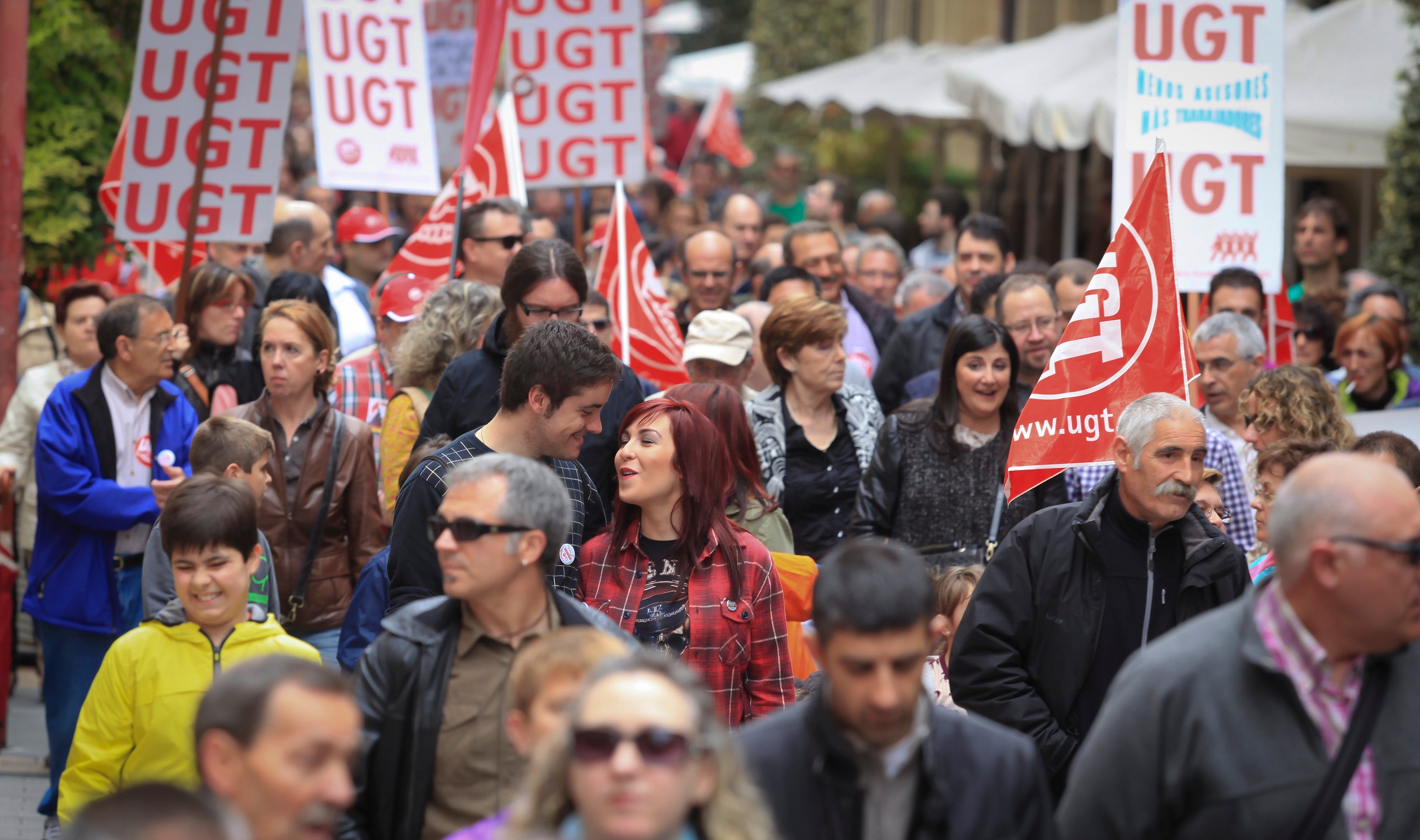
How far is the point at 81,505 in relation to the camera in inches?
248

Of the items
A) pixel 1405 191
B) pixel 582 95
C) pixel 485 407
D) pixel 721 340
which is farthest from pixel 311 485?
pixel 1405 191

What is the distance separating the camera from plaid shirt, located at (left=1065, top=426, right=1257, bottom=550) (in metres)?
6.33

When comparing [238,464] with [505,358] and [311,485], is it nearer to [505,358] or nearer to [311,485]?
[311,485]

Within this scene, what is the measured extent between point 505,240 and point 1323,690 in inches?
A: 214

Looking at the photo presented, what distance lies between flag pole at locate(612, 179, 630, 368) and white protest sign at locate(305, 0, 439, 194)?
1.93 m

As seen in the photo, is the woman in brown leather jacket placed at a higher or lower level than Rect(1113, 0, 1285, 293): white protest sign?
lower

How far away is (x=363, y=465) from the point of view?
6.36 meters

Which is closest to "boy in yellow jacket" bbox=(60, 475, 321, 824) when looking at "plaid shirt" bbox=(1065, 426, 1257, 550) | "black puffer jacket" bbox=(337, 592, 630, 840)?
"black puffer jacket" bbox=(337, 592, 630, 840)

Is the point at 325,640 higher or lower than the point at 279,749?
lower

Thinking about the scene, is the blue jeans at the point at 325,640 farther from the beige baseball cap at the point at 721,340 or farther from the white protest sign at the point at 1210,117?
the white protest sign at the point at 1210,117

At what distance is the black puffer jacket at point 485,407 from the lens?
562 cm

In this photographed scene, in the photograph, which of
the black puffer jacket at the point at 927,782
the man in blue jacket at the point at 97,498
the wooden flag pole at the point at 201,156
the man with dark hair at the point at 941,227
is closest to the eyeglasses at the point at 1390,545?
the black puffer jacket at the point at 927,782

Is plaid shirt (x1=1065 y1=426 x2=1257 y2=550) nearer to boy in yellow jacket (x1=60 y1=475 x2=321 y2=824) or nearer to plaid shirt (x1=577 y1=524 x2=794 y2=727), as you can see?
plaid shirt (x1=577 y1=524 x2=794 y2=727)

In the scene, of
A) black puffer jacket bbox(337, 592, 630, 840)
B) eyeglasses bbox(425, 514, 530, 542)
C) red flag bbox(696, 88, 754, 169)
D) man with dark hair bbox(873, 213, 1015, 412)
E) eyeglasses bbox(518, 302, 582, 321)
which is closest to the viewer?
black puffer jacket bbox(337, 592, 630, 840)
